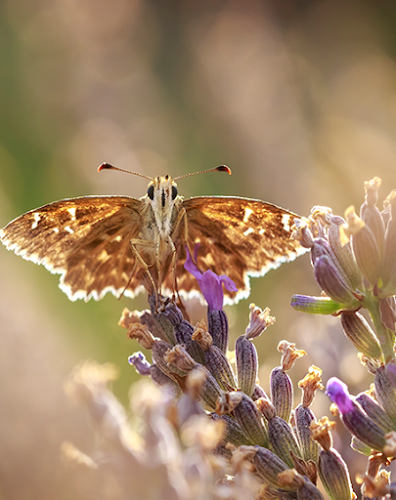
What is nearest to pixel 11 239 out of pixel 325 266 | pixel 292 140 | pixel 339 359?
pixel 325 266

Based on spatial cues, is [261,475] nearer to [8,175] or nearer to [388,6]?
[8,175]

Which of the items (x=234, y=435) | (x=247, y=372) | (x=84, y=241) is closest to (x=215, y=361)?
(x=247, y=372)

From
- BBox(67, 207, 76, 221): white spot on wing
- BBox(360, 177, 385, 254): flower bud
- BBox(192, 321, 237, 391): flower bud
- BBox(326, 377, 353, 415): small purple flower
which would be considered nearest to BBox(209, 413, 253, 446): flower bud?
BBox(192, 321, 237, 391): flower bud

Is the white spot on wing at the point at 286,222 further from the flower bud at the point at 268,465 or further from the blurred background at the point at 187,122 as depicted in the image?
the flower bud at the point at 268,465

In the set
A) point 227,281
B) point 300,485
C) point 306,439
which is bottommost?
point 300,485

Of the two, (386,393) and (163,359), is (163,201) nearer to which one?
(163,359)

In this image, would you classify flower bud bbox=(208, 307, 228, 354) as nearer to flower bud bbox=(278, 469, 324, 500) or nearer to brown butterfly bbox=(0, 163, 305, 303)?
brown butterfly bbox=(0, 163, 305, 303)
